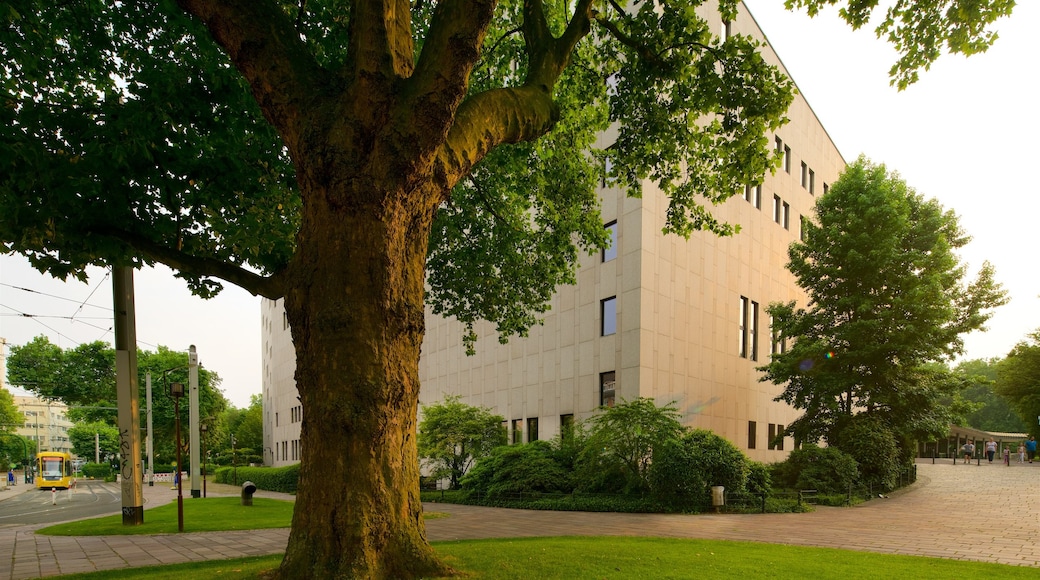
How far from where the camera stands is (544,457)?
20609 mm

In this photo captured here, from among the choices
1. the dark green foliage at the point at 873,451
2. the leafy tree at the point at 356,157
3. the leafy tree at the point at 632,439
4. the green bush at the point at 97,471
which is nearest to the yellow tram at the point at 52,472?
the green bush at the point at 97,471

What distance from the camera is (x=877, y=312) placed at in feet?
77.4

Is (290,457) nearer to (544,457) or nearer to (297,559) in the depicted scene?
(544,457)

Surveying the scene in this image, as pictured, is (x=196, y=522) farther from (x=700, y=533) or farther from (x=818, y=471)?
(x=818, y=471)

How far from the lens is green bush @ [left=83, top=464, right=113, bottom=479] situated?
7634 centimetres

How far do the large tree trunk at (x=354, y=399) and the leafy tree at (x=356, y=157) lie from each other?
2 cm

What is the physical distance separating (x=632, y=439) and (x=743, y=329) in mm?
13246

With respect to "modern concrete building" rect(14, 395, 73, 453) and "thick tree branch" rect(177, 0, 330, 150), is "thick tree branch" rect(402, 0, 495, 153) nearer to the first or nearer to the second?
"thick tree branch" rect(177, 0, 330, 150)

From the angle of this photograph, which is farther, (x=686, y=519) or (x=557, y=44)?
(x=686, y=519)

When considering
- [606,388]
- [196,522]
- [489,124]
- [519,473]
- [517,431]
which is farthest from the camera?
[517,431]

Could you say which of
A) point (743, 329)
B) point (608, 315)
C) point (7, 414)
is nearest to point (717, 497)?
point (608, 315)

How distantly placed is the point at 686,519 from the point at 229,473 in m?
44.6

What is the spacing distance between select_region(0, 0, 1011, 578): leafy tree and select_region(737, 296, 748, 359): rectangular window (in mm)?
16542

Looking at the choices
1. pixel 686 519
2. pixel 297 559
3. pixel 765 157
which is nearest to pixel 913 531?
pixel 686 519
